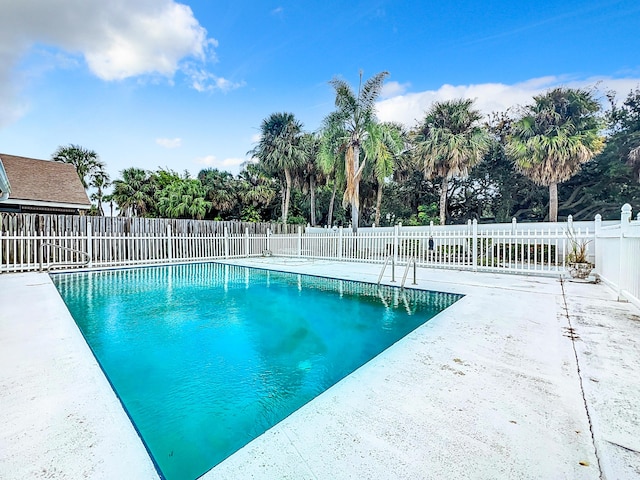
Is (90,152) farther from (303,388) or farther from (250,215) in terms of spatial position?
(303,388)

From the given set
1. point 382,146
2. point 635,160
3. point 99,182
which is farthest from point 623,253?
point 99,182

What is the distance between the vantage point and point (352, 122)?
1382 cm

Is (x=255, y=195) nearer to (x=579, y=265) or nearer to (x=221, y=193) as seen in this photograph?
(x=221, y=193)

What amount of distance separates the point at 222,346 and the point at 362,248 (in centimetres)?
929

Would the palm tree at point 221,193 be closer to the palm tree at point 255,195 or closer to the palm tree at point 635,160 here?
the palm tree at point 255,195

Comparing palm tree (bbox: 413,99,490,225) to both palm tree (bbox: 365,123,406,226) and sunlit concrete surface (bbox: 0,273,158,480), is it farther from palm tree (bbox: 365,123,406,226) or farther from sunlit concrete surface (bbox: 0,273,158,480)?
sunlit concrete surface (bbox: 0,273,158,480)

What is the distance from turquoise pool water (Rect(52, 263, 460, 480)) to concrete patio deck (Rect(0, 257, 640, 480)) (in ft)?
1.05

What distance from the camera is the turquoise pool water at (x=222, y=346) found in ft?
7.07

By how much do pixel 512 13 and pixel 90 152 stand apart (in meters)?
27.9

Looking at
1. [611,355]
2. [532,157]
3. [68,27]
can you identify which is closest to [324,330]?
[611,355]

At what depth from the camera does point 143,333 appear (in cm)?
421

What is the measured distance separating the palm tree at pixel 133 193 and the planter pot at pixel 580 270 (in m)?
22.6

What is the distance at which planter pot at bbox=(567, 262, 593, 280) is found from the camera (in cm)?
741

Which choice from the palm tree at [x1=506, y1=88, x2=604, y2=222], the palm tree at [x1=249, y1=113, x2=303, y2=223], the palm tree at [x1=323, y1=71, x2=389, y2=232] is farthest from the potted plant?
the palm tree at [x1=249, y1=113, x2=303, y2=223]
